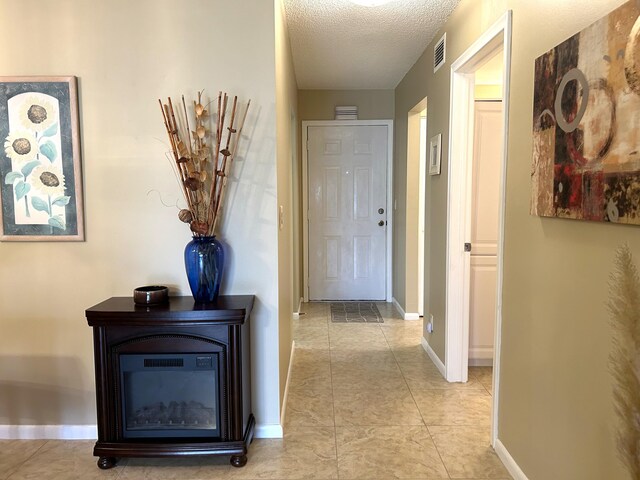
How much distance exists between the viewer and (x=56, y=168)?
6.72 ft

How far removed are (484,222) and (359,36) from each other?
164 cm

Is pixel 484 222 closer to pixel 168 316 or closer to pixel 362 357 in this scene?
pixel 362 357

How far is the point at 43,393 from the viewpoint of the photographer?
2170 mm

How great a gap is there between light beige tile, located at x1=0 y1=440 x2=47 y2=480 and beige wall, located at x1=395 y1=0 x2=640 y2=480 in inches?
89.2

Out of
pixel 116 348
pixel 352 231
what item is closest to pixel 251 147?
pixel 116 348

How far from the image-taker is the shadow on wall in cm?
216

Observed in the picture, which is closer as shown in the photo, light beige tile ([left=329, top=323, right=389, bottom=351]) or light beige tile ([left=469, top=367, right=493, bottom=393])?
light beige tile ([left=469, top=367, right=493, bottom=393])

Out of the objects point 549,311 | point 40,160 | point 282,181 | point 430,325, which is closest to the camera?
point 549,311

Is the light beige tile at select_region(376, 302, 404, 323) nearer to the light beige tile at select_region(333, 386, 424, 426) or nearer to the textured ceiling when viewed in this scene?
the light beige tile at select_region(333, 386, 424, 426)

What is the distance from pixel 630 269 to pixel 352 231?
13.0 ft

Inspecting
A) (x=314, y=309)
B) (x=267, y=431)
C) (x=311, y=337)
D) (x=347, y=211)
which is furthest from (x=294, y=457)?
(x=347, y=211)

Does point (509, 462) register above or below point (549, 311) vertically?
below

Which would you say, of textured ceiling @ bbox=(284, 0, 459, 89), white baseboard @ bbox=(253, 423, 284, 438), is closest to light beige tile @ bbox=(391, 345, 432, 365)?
white baseboard @ bbox=(253, 423, 284, 438)

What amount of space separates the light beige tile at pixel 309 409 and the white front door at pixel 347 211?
2.31 m
